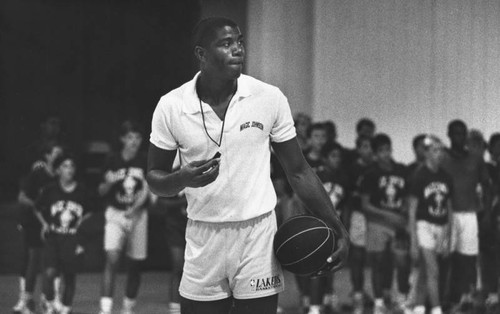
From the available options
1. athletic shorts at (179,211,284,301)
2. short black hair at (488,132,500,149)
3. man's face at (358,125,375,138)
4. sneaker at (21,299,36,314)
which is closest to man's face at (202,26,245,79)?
athletic shorts at (179,211,284,301)

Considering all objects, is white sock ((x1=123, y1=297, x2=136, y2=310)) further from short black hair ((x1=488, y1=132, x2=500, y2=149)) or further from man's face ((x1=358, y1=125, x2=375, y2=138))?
short black hair ((x1=488, y1=132, x2=500, y2=149))

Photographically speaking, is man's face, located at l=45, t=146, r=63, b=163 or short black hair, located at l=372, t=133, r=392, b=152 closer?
man's face, located at l=45, t=146, r=63, b=163

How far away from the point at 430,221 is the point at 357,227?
25.0 inches

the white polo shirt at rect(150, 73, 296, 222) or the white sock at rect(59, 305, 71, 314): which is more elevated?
the white polo shirt at rect(150, 73, 296, 222)

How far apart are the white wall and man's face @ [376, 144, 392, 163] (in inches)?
19.9

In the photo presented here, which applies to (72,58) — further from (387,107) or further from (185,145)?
(185,145)

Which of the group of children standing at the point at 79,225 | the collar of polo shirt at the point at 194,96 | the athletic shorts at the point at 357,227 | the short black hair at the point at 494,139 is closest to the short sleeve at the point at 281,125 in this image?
the collar of polo shirt at the point at 194,96

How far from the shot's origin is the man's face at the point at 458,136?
7.57 metres

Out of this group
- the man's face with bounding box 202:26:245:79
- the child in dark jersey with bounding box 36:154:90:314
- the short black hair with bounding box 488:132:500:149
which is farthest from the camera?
the short black hair with bounding box 488:132:500:149

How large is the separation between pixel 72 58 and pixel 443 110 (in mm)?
3250

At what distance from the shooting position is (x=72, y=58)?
28.3 feet

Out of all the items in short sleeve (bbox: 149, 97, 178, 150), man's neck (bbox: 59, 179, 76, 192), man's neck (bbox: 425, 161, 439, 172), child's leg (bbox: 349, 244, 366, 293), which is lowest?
child's leg (bbox: 349, 244, 366, 293)

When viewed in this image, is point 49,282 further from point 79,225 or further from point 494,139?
point 494,139

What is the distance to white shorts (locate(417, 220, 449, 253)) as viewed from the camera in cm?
727
